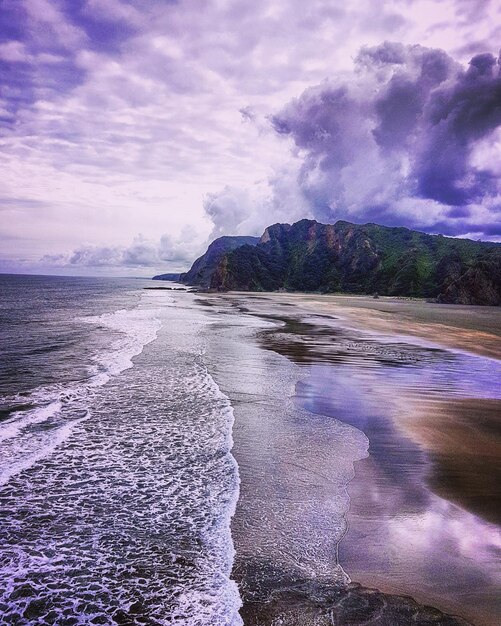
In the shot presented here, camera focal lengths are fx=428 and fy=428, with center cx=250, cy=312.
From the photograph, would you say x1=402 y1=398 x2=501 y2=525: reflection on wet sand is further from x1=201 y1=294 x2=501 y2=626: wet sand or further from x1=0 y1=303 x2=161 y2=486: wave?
x1=0 y1=303 x2=161 y2=486: wave

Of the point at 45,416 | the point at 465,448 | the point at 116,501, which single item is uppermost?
the point at 465,448

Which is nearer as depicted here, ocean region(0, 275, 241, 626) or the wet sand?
the wet sand

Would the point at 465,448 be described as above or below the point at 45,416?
above

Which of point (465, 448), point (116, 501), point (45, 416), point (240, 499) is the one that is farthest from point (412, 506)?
point (45, 416)

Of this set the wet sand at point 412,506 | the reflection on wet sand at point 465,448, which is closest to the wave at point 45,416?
the wet sand at point 412,506

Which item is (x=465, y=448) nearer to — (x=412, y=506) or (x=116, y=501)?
(x=412, y=506)

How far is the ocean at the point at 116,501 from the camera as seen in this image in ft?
15.8

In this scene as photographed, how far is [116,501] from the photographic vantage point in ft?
23.6

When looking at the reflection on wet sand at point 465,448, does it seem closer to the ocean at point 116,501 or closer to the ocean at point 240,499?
the ocean at point 240,499

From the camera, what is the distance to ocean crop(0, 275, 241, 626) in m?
4.82

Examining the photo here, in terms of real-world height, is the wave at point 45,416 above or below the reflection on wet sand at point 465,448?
below

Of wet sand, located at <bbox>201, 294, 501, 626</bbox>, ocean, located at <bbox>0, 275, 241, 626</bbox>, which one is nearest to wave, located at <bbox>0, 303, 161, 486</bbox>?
ocean, located at <bbox>0, 275, 241, 626</bbox>

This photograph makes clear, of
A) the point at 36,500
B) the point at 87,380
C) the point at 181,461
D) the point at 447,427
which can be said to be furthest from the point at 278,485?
the point at 87,380

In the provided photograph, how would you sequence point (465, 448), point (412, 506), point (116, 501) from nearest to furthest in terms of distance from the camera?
point (412, 506)
point (116, 501)
point (465, 448)
